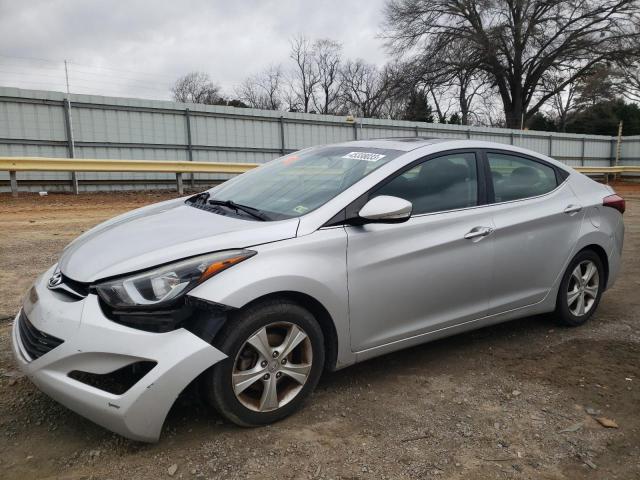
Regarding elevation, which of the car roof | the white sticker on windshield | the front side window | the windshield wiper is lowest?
Result: the windshield wiper

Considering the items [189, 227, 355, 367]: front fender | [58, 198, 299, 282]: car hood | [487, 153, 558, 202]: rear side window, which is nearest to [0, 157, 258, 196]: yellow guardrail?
[487, 153, 558, 202]: rear side window

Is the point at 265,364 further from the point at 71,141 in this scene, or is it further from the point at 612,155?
the point at 612,155

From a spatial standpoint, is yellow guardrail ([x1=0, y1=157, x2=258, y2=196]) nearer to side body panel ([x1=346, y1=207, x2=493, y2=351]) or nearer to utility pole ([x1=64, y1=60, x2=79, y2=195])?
utility pole ([x1=64, y1=60, x2=79, y2=195])

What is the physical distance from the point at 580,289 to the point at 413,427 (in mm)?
2273

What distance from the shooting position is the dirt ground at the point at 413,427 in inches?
94.5

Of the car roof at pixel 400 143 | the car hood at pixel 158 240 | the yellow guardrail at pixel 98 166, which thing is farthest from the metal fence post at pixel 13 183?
the car roof at pixel 400 143

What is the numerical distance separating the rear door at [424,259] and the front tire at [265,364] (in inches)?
12.8

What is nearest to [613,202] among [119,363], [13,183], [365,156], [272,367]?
[365,156]

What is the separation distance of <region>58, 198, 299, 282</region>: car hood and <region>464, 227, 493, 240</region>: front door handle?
122 centimetres

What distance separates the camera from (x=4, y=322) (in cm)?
411

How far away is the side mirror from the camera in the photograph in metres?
2.92

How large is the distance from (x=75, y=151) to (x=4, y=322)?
10.5m

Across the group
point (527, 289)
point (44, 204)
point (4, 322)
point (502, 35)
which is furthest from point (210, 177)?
point (502, 35)

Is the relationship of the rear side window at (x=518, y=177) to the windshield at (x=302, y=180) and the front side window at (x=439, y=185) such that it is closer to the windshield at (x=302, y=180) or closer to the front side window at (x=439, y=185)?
the front side window at (x=439, y=185)
